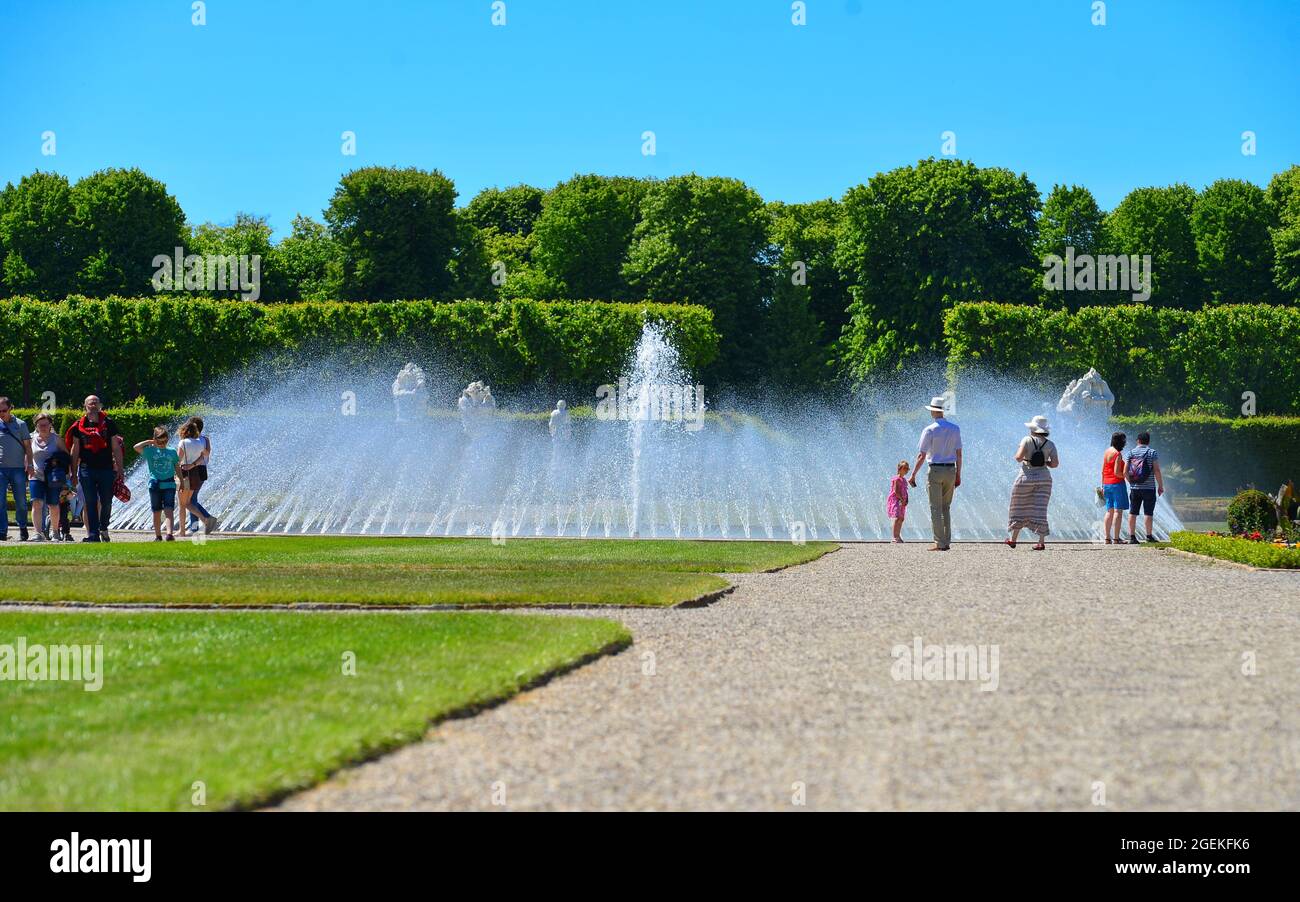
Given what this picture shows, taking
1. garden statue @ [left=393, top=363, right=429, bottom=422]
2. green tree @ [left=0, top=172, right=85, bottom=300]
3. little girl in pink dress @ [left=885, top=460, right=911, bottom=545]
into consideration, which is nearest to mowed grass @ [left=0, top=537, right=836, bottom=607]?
little girl in pink dress @ [left=885, top=460, right=911, bottom=545]

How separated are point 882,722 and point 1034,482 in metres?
13.5

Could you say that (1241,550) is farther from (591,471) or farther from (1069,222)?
(1069,222)

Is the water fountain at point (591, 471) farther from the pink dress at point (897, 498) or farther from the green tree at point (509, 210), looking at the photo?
the green tree at point (509, 210)

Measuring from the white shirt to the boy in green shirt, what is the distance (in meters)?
10.4

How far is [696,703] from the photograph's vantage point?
824 cm

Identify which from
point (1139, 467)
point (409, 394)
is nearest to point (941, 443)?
point (1139, 467)

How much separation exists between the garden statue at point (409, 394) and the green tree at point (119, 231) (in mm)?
30391

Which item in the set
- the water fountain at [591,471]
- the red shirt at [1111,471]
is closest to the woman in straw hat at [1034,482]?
the red shirt at [1111,471]

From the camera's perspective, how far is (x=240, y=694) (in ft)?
26.1

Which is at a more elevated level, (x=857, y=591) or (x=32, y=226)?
(x=32, y=226)
